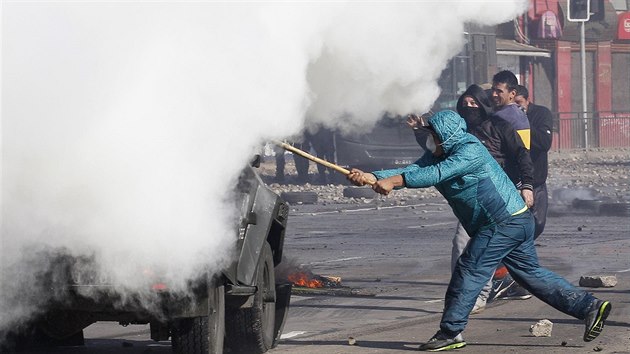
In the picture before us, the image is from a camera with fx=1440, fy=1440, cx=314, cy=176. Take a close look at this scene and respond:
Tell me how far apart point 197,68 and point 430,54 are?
2.49 metres

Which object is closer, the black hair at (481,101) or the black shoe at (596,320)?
the black shoe at (596,320)

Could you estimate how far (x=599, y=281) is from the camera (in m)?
13.1

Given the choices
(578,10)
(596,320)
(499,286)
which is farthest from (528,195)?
(578,10)

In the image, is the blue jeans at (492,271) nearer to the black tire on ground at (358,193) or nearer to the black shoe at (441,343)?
the black shoe at (441,343)

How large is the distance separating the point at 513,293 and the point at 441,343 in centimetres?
325

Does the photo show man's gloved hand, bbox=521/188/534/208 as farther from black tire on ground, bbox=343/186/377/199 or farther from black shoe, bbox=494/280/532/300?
black tire on ground, bbox=343/186/377/199

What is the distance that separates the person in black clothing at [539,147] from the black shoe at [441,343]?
112 inches

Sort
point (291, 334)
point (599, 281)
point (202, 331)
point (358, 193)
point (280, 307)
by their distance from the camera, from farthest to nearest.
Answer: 1. point (358, 193)
2. point (599, 281)
3. point (291, 334)
4. point (280, 307)
5. point (202, 331)

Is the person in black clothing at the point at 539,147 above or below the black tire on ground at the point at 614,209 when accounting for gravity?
above

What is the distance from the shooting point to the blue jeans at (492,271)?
9.41m

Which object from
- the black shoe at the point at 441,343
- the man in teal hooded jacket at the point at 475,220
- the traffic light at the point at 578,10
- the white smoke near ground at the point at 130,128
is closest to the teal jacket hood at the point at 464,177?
the man in teal hooded jacket at the point at 475,220

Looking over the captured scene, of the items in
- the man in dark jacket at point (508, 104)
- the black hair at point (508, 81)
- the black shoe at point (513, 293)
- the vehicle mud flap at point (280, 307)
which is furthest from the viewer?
the black shoe at point (513, 293)

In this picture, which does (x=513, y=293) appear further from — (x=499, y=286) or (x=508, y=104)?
(x=508, y=104)

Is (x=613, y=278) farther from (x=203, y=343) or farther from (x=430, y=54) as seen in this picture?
(x=203, y=343)
